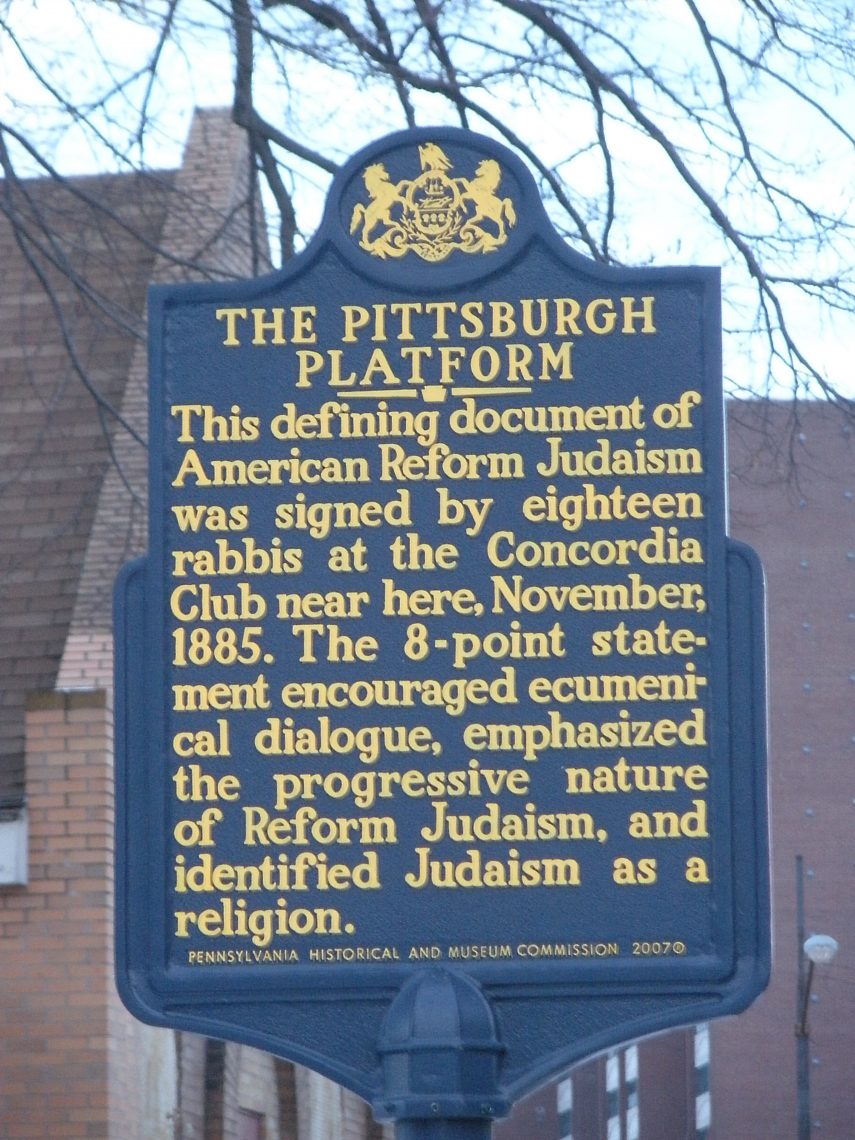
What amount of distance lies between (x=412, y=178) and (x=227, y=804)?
1.66m

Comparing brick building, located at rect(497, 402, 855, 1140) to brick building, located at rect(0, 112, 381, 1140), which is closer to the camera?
brick building, located at rect(0, 112, 381, 1140)

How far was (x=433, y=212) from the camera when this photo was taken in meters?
5.05

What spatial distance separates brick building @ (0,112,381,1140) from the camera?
8930 mm

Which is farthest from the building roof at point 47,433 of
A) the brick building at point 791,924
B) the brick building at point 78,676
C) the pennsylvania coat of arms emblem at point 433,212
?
the brick building at point 791,924

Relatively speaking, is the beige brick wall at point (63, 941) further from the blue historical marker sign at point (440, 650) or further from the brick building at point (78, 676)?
the blue historical marker sign at point (440, 650)

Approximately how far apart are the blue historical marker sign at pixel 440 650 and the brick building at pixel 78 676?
292 cm

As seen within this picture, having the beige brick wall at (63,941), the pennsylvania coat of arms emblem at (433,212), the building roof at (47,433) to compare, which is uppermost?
the building roof at (47,433)

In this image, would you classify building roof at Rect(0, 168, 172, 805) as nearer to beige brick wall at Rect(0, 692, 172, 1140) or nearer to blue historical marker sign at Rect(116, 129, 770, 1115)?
beige brick wall at Rect(0, 692, 172, 1140)

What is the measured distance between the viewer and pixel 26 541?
10836mm

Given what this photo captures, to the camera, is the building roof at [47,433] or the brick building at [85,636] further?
the building roof at [47,433]

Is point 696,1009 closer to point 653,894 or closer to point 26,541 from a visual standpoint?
point 653,894

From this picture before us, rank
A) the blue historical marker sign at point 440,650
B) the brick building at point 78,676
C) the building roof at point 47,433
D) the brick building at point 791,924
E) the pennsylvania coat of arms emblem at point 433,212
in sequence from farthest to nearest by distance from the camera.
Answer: the brick building at point 791,924 → the building roof at point 47,433 → the brick building at point 78,676 → the pennsylvania coat of arms emblem at point 433,212 → the blue historical marker sign at point 440,650

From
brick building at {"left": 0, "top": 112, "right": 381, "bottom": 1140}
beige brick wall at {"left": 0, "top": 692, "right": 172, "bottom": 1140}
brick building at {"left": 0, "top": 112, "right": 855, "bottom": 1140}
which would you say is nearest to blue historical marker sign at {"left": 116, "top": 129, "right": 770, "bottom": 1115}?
brick building at {"left": 0, "top": 112, "right": 855, "bottom": 1140}

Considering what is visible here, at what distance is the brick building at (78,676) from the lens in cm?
893
